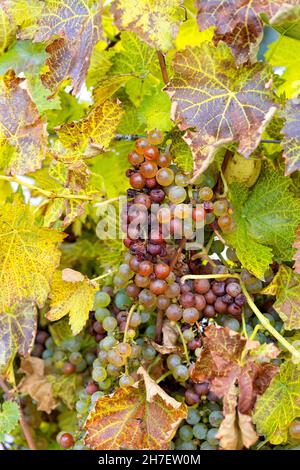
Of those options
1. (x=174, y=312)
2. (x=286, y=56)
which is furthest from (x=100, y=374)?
(x=286, y=56)

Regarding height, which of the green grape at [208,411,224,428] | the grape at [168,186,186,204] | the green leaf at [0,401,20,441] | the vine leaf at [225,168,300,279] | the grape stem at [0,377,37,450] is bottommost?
the grape stem at [0,377,37,450]

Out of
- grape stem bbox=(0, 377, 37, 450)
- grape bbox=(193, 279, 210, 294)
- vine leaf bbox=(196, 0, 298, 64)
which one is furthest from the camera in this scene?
grape stem bbox=(0, 377, 37, 450)

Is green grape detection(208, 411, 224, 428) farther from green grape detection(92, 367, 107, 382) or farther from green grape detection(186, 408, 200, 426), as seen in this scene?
green grape detection(92, 367, 107, 382)

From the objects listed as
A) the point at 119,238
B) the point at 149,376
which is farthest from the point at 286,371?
→ the point at 119,238

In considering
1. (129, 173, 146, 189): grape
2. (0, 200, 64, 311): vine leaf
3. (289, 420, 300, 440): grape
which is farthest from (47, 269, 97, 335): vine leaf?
(289, 420, 300, 440): grape

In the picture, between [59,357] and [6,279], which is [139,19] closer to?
[6,279]

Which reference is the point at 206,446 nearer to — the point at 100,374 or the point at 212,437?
the point at 212,437

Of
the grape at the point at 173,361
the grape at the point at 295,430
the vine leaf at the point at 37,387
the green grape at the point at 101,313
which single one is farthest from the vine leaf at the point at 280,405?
the vine leaf at the point at 37,387

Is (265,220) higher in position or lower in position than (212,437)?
higher
